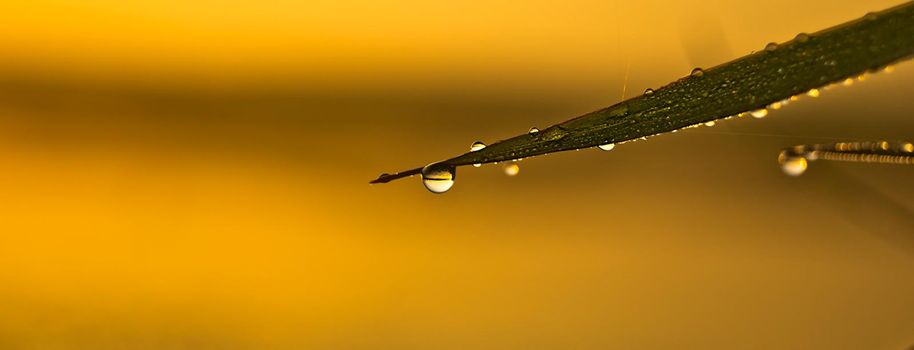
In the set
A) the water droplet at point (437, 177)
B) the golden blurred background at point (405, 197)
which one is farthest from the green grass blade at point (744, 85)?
the golden blurred background at point (405, 197)

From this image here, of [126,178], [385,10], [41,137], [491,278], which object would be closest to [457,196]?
[491,278]

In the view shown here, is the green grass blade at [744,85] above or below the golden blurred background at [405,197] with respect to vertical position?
below

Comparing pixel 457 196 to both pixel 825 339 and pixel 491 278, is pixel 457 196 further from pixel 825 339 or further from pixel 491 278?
pixel 825 339

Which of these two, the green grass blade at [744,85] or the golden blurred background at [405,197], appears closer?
the green grass blade at [744,85]

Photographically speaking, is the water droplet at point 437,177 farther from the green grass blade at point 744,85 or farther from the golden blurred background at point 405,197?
the golden blurred background at point 405,197

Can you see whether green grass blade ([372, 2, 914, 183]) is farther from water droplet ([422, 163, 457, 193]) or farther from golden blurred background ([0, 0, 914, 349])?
golden blurred background ([0, 0, 914, 349])

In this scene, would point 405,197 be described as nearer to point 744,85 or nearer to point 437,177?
point 437,177

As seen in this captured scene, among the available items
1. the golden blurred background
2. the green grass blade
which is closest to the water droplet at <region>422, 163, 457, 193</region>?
the green grass blade

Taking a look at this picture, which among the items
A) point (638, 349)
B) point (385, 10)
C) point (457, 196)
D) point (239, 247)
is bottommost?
point (638, 349)

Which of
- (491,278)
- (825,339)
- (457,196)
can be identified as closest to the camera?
(825,339)
